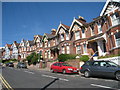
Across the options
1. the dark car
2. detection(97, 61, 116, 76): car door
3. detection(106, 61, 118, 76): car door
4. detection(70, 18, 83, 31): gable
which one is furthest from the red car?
detection(70, 18, 83, 31): gable

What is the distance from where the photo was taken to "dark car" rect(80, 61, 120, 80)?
10.1m

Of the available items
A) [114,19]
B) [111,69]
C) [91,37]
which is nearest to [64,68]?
[111,69]

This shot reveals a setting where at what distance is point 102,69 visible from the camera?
1098 centimetres

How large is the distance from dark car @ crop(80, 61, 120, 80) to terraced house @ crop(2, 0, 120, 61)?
20.9 ft

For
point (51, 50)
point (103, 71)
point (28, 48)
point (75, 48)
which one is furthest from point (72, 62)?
point (28, 48)

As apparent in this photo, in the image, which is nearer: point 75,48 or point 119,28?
point 119,28

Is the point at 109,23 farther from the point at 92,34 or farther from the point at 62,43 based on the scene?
the point at 62,43

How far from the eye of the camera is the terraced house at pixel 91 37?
18.1 m

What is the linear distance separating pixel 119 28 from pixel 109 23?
7.30 ft

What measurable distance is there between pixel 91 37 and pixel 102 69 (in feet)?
43.3

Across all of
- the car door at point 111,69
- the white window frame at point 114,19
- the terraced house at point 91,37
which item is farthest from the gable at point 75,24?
the car door at point 111,69

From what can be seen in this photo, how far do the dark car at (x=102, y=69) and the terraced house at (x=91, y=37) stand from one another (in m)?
6.36

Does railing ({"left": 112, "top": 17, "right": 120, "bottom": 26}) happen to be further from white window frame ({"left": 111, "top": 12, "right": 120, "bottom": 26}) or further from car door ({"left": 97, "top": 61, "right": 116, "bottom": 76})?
car door ({"left": 97, "top": 61, "right": 116, "bottom": 76})

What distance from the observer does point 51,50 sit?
3431 centimetres
